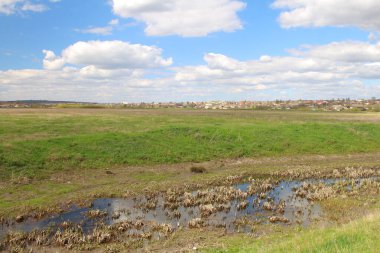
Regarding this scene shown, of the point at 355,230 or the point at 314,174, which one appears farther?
the point at 314,174

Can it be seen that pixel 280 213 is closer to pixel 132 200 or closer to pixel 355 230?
pixel 355 230

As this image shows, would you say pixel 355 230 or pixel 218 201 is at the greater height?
pixel 355 230

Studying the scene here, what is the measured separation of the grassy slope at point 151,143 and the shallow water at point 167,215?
36.9ft

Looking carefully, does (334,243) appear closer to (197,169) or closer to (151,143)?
(197,169)

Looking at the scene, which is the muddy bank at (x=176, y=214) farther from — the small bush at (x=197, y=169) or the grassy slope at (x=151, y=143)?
the grassy slope at (x=151, y=143)

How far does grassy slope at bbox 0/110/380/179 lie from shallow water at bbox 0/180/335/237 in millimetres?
11232

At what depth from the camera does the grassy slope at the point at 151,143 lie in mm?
36031

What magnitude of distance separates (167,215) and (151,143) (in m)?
23.2

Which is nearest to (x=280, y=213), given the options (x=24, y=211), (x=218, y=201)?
(x=218, y=201)

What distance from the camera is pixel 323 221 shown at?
20656 mm

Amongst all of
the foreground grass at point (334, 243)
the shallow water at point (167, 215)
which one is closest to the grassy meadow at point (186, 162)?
the foreground grass at point (334, 243)

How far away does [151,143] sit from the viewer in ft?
147

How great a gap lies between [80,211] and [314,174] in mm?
21845

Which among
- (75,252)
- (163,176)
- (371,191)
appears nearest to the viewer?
(75,252)
